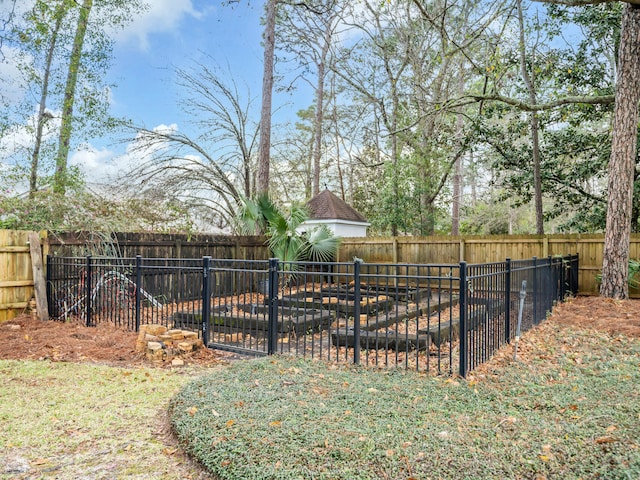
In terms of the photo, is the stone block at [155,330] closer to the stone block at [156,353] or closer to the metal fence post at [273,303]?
the stone block at [156,353]

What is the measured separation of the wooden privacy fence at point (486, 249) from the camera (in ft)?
33.3

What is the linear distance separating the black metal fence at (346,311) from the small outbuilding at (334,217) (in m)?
5.09

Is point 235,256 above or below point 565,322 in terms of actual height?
above

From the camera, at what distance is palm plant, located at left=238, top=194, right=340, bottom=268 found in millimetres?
10492

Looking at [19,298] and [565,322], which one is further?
[19,298]

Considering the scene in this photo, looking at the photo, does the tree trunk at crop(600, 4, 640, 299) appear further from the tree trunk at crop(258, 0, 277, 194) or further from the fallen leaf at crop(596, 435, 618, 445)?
A: the tree trunk at crop(258, 0, 277, 194)

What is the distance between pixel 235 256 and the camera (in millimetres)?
10805

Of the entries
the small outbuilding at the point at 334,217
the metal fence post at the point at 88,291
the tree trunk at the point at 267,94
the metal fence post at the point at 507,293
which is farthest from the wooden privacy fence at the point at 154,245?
the metal fence post at the point at 507,293

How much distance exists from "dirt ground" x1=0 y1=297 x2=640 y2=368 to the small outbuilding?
751 cm

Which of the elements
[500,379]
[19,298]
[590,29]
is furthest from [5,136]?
[590,29]

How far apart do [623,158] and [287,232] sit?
712 cm

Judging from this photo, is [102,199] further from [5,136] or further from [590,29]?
[590,29]

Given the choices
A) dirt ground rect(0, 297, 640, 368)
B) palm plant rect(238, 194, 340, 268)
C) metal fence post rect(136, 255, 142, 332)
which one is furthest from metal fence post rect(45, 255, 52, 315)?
palm plant rect(238, 194, 340, 268)

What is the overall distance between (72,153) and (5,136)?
1449 millimetres
